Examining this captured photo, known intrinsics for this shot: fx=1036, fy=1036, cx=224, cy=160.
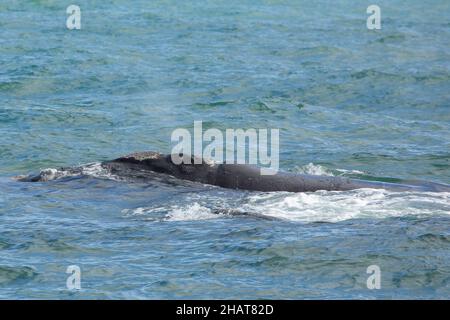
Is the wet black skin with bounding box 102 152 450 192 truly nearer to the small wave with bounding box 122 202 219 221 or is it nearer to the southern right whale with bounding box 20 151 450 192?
the southern right whale with bounding box 20 151 450 192

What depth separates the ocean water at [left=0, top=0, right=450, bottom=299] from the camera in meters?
10.9

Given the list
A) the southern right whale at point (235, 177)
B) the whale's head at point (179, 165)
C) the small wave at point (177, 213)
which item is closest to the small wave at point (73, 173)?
the southern right whale at point (235, 177)

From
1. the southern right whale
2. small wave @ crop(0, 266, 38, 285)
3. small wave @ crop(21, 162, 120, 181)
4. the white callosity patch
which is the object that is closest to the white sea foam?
the southern right whale

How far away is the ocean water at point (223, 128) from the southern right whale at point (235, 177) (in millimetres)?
230

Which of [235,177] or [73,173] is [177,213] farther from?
[73,173]

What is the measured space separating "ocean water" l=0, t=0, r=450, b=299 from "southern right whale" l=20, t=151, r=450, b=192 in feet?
0.76

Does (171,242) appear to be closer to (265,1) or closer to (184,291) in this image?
(184,291)

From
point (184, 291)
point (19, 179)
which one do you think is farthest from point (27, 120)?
point (184, 291)

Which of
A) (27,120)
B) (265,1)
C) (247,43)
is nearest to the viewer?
(27,120)

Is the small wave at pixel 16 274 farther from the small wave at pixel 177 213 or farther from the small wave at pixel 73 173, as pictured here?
the small wave at pixel 73 173

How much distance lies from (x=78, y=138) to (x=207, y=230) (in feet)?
22.8

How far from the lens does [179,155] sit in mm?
14055

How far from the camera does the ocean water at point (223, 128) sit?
35.7 feet

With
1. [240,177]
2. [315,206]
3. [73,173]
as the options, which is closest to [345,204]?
[315,206]
